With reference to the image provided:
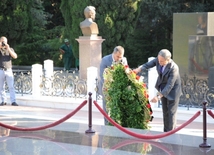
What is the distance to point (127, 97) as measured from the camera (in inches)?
402

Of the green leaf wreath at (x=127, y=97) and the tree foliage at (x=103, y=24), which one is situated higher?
the tree foliage at (x=103, y=24)

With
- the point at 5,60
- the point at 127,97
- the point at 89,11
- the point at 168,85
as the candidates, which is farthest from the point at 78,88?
the point at 168,85

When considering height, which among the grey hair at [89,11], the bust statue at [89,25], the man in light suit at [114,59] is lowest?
the man in light suit at [114,59]

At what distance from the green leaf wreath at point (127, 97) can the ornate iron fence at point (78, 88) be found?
4132 mm

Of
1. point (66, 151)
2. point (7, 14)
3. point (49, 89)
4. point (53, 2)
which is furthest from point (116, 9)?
point (66, 151)

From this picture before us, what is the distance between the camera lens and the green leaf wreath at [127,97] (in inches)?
400

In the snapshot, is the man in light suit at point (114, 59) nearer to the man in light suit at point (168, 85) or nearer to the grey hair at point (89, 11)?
the man in light suit at point (168, 85)

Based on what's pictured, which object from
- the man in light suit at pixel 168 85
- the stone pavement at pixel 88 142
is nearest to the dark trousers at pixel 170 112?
the man in light suit at pixel 168 85

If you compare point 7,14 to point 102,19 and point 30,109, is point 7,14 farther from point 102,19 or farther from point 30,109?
point 30,109

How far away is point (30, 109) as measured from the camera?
629 inches

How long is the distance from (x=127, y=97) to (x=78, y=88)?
6279mm

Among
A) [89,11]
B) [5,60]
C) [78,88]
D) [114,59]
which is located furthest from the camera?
[89,11]

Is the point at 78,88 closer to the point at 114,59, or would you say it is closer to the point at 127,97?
the point at 114,59

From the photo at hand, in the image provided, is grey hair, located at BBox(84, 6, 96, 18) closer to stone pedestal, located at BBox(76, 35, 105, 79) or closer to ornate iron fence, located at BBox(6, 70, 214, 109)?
stone pedestal, located at BBox(76, 35, 105, 79)
